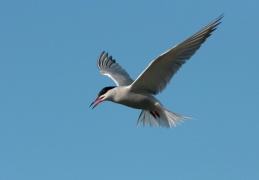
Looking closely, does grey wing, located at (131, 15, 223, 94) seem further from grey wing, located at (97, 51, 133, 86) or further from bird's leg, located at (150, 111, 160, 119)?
grey wing, located at (97, 51, 133, 86)

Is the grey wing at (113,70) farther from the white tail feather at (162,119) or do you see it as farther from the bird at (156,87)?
the white tail feather at (162,119)

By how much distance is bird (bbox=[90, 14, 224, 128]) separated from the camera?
10.1m

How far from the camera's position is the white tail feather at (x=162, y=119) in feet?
37.7

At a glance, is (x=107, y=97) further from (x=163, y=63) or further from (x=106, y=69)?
(x=106, y=69)

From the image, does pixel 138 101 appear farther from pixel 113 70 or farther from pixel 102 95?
pixel 113 70

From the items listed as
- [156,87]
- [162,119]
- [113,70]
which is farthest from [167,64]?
[113,70]

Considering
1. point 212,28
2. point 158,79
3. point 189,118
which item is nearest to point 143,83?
point 158,79

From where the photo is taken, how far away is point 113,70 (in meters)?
14.0

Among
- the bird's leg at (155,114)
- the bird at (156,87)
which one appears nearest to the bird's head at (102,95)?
the bird at (156,87)

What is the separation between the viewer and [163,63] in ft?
34.4

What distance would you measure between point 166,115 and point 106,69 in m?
2.96

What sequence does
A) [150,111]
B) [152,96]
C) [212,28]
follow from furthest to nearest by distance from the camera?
[150,111]
[152,96]
[212,28]

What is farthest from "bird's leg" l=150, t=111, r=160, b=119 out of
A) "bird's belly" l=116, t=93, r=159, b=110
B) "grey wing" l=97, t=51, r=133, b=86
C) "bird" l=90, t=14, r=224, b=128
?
"grey wing" l=97, t=51, r=133, b=86

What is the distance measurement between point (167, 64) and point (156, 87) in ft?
2.50
